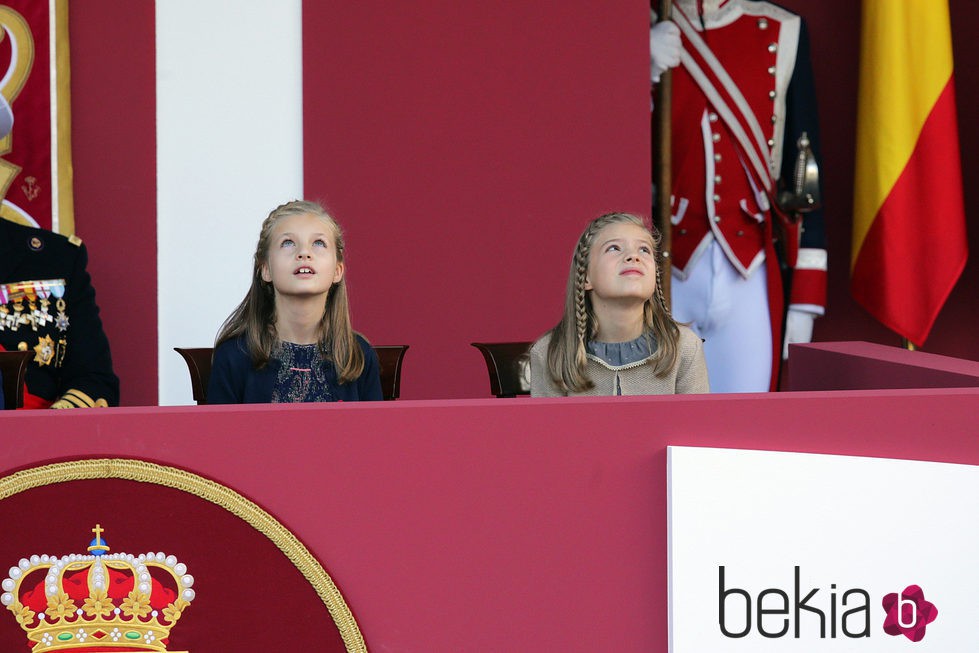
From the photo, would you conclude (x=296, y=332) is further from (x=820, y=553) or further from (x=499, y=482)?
(x=820, y=553)

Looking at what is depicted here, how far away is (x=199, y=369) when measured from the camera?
7.47ft

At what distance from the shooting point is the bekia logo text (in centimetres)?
119

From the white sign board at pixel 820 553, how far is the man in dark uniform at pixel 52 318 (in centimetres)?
152

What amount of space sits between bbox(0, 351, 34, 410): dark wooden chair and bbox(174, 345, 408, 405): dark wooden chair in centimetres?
29

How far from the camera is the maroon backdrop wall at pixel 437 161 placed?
9.61 feet

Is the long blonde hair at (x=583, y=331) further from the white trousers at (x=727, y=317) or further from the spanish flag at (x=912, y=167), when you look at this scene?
the spanish flag at (x=912, y=167)

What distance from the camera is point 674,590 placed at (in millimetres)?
1190

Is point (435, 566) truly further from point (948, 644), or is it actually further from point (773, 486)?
point (948, 644)

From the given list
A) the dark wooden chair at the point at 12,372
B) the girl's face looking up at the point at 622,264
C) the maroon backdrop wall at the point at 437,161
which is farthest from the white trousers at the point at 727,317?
the dark wooden chair at the point at 12,372

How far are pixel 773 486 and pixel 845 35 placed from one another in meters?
3.08

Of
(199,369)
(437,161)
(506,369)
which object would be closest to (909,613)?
(506,369)

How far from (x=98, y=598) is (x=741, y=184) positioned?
271 cm

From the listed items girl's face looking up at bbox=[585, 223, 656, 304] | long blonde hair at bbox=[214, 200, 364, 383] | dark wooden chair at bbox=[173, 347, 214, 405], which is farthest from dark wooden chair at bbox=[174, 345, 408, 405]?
girl's face looking up at bbox=[585, 223, 656, 304]

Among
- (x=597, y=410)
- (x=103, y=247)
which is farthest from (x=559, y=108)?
(x=597, y=410)
